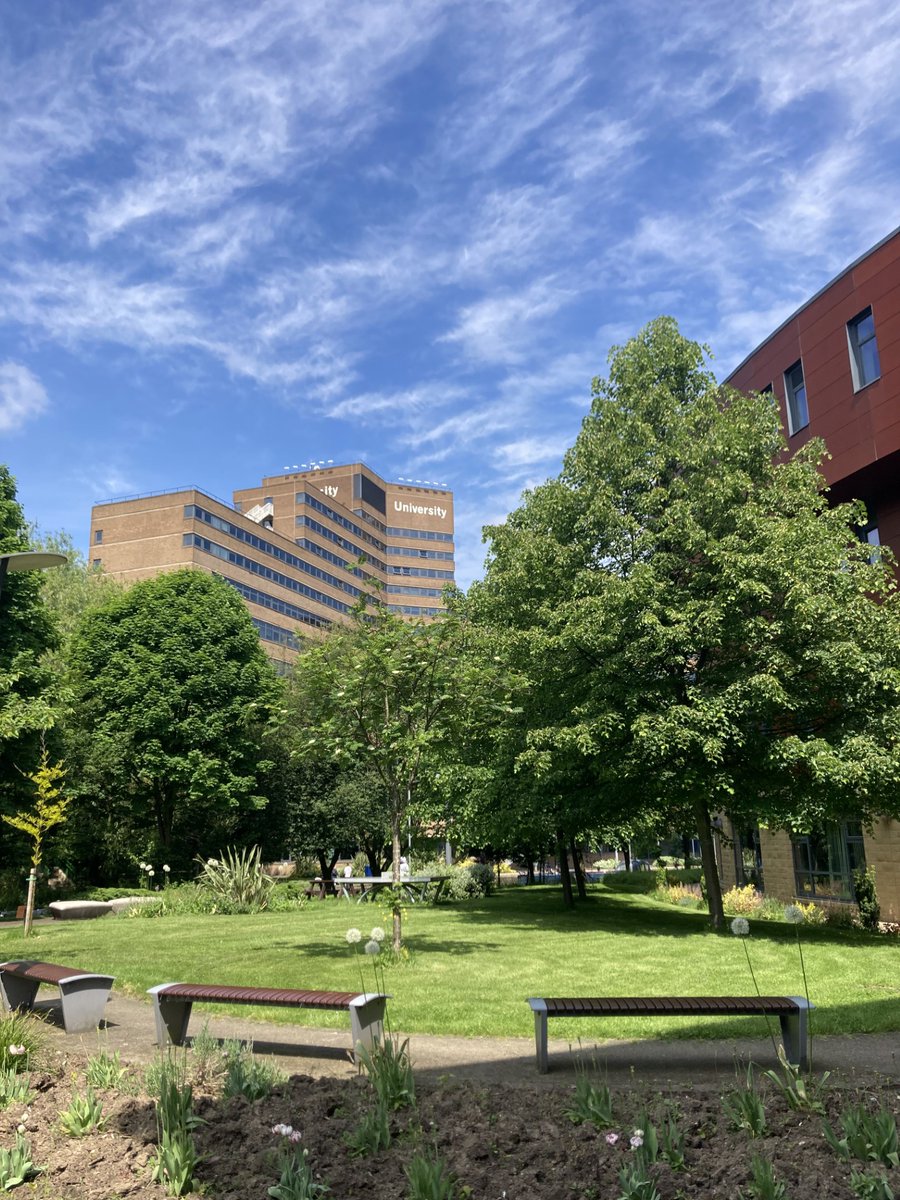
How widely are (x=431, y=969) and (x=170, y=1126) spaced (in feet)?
28.8

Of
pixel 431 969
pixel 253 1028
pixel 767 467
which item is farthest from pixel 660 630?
pixel 253 1028

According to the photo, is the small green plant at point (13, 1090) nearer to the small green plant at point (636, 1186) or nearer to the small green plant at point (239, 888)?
the small green plant at point (636, 1186)

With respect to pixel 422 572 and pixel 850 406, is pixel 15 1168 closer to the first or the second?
pixel 850 406

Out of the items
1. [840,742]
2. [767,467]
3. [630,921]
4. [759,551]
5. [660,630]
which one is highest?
[767,467]

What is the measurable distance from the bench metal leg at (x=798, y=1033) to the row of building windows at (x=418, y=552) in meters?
122

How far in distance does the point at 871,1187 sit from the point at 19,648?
28.1m

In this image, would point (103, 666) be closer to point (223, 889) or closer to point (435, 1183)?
point (223, 889)

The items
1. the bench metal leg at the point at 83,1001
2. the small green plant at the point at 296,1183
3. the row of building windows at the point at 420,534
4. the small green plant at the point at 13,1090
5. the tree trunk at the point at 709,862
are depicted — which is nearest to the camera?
the small green plant at the point at 296,1183

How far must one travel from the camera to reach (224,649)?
39250mm

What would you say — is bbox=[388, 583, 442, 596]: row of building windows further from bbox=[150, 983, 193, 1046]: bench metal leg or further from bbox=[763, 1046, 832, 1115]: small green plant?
bbox=[763, 1046, 832, 1115]: small green plant

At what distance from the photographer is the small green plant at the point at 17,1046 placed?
6.55 metres

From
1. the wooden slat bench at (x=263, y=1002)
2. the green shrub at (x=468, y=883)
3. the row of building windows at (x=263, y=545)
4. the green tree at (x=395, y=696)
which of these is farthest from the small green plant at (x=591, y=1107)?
the row of building windows at (x=263, y=545)

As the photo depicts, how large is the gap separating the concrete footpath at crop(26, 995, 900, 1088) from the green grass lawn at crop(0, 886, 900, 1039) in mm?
455

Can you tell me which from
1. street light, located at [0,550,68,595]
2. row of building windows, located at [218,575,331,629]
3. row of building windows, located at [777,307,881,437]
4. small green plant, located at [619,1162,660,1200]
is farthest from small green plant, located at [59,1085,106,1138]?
row of building windows, located at [218,575,331,629]
